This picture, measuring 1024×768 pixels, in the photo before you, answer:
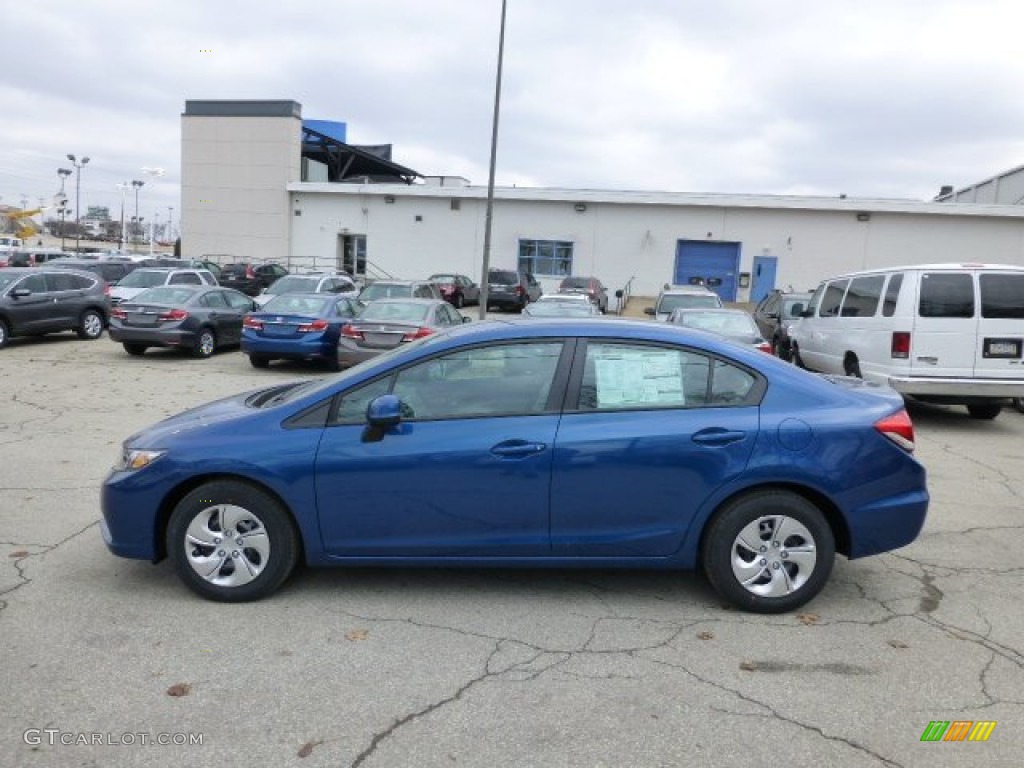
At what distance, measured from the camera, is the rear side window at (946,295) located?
9453 mm

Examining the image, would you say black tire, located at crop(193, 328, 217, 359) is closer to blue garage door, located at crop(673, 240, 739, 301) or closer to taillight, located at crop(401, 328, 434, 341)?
taillight, located at crop(401, 328, 434, 341)

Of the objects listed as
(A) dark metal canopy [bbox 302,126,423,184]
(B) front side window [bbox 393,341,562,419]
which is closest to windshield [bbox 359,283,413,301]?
(B) front side window [bbox 393,341,562,419]

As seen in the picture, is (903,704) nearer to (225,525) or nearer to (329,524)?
(329,524)

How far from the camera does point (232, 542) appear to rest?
4.25 m

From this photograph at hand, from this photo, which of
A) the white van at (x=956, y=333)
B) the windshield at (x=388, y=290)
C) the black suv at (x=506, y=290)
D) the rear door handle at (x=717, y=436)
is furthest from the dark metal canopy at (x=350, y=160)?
the rear door handle at (x=717, y=436)

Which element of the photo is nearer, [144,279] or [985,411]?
[985,411]

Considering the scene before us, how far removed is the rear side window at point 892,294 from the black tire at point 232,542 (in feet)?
27.0

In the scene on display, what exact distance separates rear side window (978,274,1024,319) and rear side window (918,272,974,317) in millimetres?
162

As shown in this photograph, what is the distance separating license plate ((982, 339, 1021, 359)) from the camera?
9.41m

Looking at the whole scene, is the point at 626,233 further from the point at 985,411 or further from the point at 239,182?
the point at 985,411

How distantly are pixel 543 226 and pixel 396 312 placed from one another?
26.3 metres

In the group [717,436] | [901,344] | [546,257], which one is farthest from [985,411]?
[546,257]

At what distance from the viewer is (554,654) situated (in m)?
3.82

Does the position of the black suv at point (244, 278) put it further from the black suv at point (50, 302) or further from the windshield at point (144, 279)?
the black suv at point (50, 302)
